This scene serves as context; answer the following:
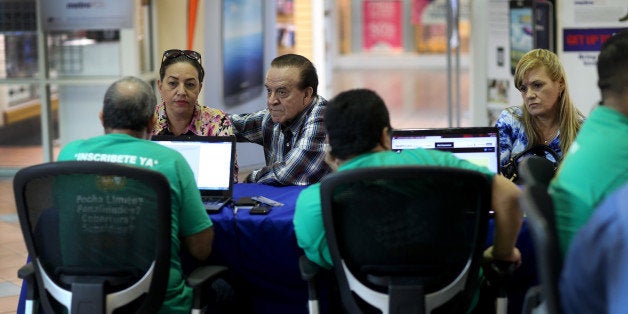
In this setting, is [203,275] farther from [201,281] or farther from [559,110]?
[559,110]

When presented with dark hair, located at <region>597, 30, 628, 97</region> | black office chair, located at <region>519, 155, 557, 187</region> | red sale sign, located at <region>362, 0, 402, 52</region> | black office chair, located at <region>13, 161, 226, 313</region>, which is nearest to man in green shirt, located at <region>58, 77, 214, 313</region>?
black office chair, located at <region>13, 161, 226, 313</region>

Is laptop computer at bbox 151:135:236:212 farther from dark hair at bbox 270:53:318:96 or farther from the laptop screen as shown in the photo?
dark hair at bbox 270:53:318:96

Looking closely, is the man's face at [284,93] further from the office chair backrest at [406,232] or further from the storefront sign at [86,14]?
the storefront sign at [86,14]

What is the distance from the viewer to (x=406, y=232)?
3.14 meters

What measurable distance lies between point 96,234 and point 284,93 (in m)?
1.49

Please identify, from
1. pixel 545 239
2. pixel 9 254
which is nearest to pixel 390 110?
pixel 9 254

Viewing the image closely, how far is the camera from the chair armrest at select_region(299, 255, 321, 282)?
3.33m

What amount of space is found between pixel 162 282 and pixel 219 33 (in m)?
5.65

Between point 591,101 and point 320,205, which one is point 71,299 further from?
point 591,101

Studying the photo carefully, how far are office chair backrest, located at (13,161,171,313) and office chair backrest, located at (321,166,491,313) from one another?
1.83 feet

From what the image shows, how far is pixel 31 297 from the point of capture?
11.3 feet

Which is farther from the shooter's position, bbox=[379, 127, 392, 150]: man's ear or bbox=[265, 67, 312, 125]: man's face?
bbox=[265, 67, 312, 125]: man's face

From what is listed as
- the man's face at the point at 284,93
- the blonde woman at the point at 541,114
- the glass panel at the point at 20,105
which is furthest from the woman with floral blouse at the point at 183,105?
the glass panel at the point at 20,105

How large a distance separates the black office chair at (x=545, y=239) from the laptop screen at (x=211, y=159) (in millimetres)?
1747
